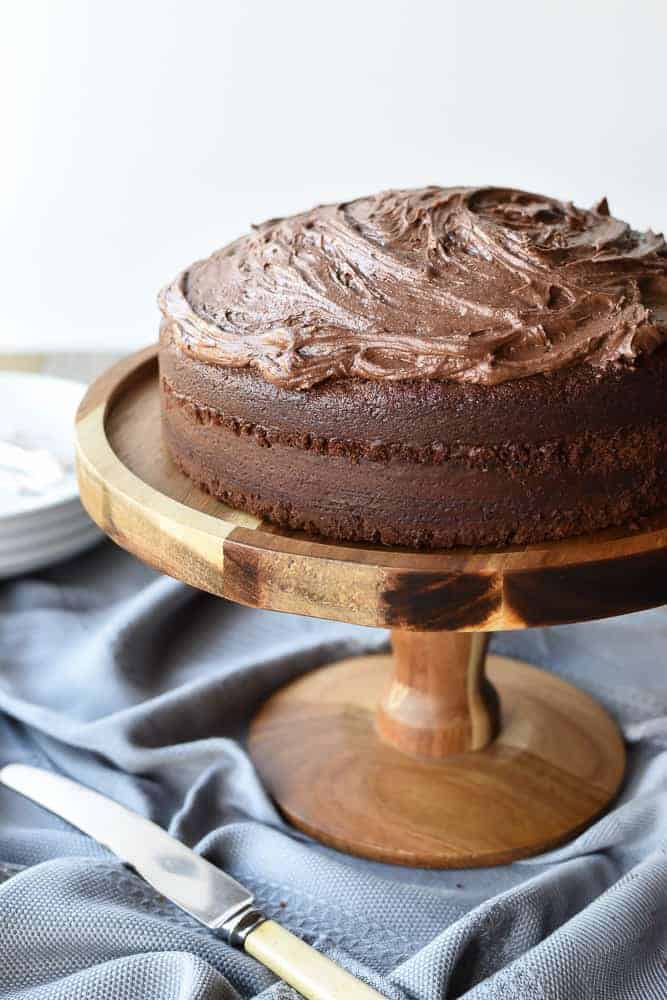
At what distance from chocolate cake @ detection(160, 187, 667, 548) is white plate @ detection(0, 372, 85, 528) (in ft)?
2.71

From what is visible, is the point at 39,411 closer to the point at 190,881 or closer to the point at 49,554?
the point at 49,554

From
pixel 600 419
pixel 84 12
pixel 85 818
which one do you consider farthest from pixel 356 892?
pixel 84 12

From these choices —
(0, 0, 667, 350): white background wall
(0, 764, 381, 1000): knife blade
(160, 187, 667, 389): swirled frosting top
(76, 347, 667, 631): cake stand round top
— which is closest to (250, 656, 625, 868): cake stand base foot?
(0, 764, 381, 1000): knife blade

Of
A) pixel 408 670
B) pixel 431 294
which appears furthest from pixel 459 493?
pixel 408 670

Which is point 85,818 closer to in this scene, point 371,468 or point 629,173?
point 371,468

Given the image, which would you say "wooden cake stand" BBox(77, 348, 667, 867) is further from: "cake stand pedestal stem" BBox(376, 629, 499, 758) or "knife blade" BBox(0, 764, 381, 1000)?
"knife blade" BBox(0, 764, 381, 1000)

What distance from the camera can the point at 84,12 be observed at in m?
2.96

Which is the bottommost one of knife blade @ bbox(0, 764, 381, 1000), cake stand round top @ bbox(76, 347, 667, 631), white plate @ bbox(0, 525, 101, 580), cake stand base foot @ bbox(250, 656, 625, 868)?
cake stand base foot @ bbox(250, 656, 625, 868)

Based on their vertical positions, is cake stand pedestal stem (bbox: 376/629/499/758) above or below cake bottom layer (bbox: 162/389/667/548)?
below

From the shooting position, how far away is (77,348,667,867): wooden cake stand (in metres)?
1.21

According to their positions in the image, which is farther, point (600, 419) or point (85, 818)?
point (85, 818)

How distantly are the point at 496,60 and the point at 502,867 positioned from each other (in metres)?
2.04

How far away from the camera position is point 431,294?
1.32 metres

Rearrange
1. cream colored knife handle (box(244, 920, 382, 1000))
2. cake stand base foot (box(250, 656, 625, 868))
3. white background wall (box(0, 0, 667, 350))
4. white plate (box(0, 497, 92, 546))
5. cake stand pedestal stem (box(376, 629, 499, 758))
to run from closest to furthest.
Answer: cream colored knife handle (box(244, 920, 382, 1000)) < cake stand base foot (box(250, 656, 625, 868)) < cake stand pedestal stem (box(376, 629, 499, 758)) < white plate (box(0, 497, 92, 546)) < white background wall (box(0, 0, 667, 350))
